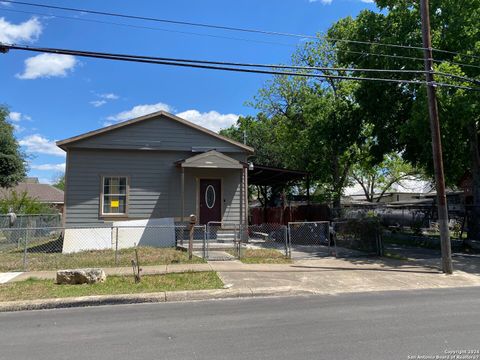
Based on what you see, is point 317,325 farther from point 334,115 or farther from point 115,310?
point 334,115

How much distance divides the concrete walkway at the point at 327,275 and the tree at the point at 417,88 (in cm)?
535

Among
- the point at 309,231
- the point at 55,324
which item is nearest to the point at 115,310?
the point at 55,324

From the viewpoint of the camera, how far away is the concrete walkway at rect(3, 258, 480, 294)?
34.4ft

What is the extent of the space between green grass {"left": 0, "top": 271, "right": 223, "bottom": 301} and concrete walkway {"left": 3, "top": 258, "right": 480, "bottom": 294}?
1.66 ft

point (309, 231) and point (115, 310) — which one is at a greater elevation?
point (309, 231)

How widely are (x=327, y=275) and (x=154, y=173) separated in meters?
8.57

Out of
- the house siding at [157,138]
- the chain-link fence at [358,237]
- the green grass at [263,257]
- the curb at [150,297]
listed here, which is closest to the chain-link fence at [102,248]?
the green grass at [263,257]

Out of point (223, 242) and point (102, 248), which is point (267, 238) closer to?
point (223, 242)

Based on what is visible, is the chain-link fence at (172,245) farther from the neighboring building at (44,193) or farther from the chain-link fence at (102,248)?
the neighboring building at (44,193)

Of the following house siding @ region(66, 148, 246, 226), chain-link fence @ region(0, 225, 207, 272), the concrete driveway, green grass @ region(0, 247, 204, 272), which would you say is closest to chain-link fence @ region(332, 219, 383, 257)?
the concrete driveway

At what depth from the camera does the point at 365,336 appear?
615cm

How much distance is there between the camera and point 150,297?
30.0ft

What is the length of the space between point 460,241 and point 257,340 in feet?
50.2

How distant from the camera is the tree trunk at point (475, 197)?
1853 centimetres
